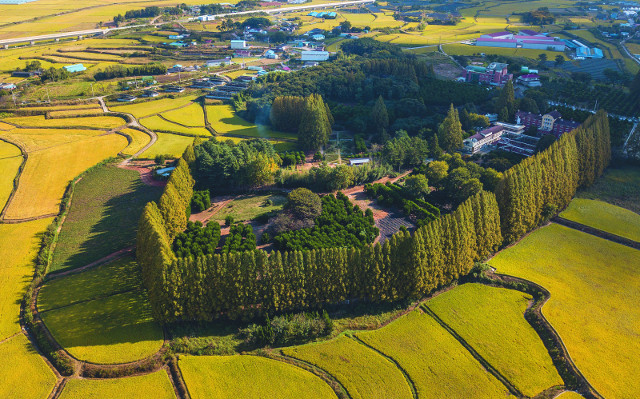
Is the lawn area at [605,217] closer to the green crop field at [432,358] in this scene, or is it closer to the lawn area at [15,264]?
the green crop field at [432,358]

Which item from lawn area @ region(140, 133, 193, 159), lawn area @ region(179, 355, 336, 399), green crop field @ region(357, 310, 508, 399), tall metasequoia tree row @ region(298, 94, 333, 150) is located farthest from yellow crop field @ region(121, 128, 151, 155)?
green crop field @ region(357, 310, 508, 399)

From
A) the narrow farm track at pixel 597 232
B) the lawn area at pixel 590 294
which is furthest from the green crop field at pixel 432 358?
the narrow farm track at pixel 597 232

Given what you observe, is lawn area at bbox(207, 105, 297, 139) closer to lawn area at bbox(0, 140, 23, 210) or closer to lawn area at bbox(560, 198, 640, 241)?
lawn area at bbox(0, 140, 23, 210)

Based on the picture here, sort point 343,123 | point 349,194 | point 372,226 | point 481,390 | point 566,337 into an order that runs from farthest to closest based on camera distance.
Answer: point 343,123
point 349,194
point 372,226
point 566,337
point 481,390

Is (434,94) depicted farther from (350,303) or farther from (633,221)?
(350,303)

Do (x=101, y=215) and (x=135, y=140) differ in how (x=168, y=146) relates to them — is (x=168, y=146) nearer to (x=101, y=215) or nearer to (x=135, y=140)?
(x=135, y=140)

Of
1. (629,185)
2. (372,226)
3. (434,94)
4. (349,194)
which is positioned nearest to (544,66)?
(434,94)
